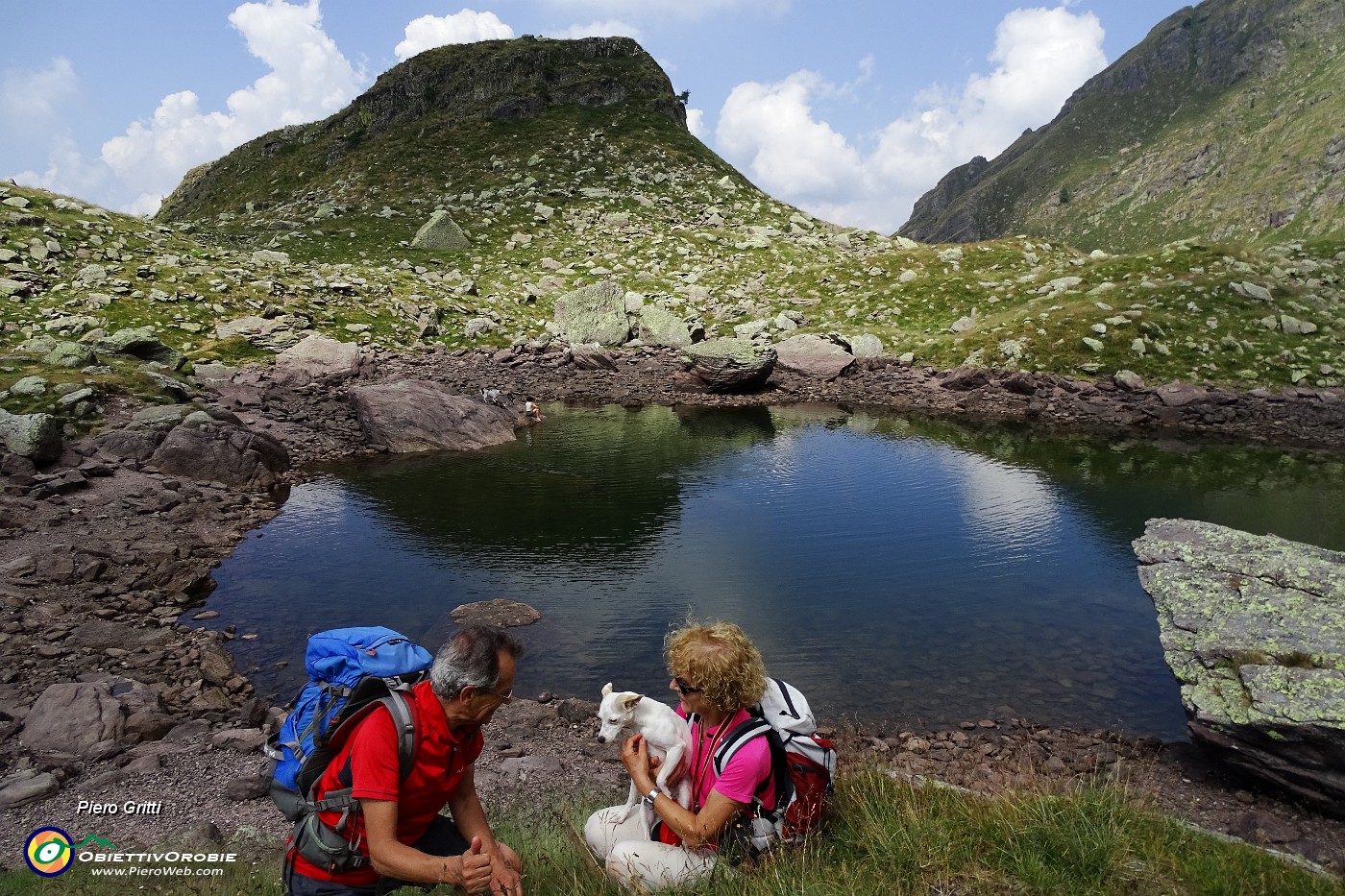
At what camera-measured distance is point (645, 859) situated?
21.1 ft

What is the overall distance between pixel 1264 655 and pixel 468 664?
47.1 feet

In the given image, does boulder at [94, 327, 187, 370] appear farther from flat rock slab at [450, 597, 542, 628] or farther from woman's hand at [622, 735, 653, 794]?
woman's hand at [622, 735, 653, 794]

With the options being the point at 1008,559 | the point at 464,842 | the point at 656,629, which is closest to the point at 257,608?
the point at 656,629

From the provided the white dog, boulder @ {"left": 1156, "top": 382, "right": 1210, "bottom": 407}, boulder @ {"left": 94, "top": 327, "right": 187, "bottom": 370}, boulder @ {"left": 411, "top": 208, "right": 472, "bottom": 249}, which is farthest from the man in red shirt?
boulder @ {"left": 411, "top": 208, "right": 472, "bottom": 249}

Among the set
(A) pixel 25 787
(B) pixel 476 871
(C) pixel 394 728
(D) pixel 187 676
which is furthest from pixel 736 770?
(D) pixel 187 676

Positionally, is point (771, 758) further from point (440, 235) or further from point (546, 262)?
point (440, 235)

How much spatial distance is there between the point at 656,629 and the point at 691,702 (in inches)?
503

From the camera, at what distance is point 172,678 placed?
623 inches

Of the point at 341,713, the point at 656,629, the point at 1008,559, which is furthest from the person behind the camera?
the point at 1008,559

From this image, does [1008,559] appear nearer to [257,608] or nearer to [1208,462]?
[1208,462]

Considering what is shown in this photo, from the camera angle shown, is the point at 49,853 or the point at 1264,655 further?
the point at 1264,655

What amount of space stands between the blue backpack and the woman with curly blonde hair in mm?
2188

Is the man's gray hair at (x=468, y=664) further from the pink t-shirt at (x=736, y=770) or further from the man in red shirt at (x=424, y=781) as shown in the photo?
the pink t-shirt at (x=736, y=770)

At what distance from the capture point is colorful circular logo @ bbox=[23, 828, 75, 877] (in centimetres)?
840
